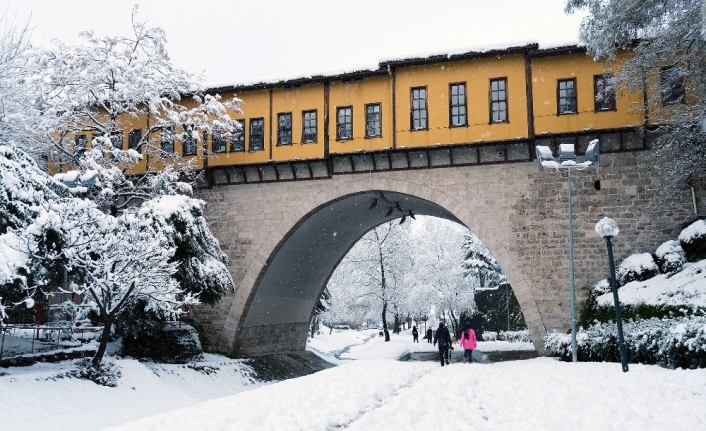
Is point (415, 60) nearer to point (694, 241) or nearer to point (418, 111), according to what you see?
point (418, 111)

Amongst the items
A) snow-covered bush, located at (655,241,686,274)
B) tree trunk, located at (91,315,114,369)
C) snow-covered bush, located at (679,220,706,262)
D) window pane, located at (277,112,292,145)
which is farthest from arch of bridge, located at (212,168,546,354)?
tree trunk, located at (91,315,114,369)

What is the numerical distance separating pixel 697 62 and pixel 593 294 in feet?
27.0

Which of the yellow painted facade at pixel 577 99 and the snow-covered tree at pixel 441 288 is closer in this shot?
the yellow painted facade at pixel 577 99

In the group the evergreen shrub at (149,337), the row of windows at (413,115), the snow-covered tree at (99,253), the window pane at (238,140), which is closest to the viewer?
the snow-covered tree at (99,253)

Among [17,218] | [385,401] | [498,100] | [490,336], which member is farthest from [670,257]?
[490,336]

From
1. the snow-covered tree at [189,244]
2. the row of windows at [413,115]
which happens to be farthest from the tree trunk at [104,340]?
the row of windows at [413,115]

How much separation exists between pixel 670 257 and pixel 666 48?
22.6ft

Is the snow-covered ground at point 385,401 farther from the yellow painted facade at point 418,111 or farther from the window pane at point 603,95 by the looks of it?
the window pane at point 603,95

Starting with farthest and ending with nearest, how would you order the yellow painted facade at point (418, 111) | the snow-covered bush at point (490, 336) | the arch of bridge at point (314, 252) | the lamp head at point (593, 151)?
the snow-covered bush at point (490, 336) < the arch of bridge at point (314, 252) < the yellow painted facade at point (418, 111) < the lamp head at point (593, 151)

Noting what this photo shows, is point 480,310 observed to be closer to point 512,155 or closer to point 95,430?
point 512,155

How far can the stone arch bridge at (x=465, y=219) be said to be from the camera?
21531mm

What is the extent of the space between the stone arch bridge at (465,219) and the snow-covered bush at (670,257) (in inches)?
42.0

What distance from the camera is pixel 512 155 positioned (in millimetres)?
22719

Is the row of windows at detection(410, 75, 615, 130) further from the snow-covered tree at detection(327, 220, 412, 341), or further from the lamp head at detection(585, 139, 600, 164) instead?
the snow-covered tree at detection(327, 220, 412, 341)
